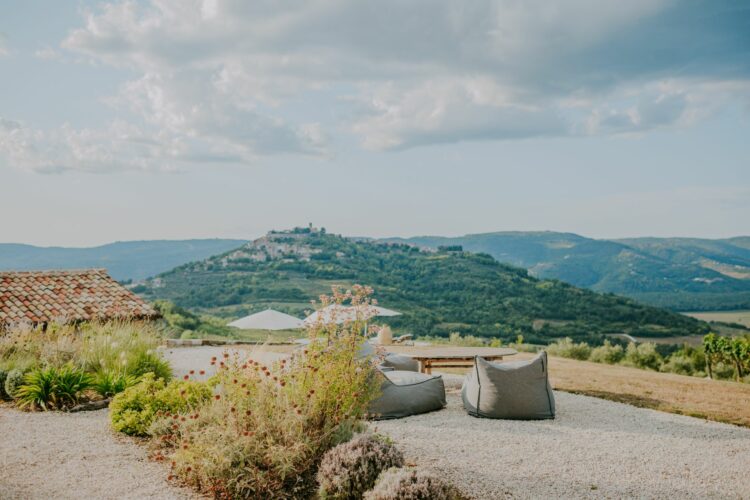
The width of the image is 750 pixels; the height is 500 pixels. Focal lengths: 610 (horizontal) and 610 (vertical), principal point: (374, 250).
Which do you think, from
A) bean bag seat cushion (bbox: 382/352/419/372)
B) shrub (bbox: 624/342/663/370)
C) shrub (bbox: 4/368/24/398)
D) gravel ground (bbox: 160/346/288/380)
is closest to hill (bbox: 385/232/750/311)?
shrub (bbox: 624/342/663/370)

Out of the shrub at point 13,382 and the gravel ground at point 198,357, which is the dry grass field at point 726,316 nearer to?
the gravel ground at point 198,357

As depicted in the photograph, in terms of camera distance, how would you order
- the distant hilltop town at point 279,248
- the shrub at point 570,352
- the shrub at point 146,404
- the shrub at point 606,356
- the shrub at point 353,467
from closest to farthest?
the shrub at point 353,467 → the shrub at point 146,404 → the shrub at point 570,352 → the shrub at point 606,356 → the distant hilltop town at point 279,248

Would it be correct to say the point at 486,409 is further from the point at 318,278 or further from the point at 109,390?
the point at 318,278

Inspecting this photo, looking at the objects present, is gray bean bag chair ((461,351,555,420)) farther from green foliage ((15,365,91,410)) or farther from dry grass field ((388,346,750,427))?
green foliage ((15,365,91,410))

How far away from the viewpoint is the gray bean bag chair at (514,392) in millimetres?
7453

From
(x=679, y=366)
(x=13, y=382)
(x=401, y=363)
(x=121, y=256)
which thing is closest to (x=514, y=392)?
(x=401, y=363)

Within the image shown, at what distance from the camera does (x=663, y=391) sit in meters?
9.56

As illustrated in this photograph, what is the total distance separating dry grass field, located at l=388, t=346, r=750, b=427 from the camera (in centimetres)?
809

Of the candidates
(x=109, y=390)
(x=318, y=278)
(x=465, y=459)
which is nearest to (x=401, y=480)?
(x=465, y=459)

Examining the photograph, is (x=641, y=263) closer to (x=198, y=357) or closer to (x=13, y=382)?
(x=198, y=357)

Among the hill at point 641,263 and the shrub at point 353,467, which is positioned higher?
the hill at point 641,263

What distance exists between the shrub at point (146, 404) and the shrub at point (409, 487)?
2791 millimetres

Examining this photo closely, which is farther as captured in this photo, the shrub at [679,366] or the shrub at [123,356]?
the shrub at [679,366]

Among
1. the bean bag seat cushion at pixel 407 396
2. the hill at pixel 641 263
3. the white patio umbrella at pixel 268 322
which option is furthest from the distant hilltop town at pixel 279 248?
the bean bag seat cushion at pixel 407 396
